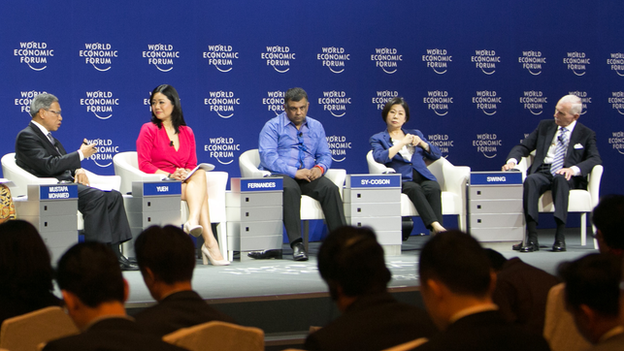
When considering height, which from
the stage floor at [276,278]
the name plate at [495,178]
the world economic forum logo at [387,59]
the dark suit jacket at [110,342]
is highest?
the world economic forum logo at [387,59]

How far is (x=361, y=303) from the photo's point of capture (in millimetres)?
1688

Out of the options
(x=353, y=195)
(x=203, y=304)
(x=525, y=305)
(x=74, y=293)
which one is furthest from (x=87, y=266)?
(x=353, y=195)

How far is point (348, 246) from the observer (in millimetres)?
1767

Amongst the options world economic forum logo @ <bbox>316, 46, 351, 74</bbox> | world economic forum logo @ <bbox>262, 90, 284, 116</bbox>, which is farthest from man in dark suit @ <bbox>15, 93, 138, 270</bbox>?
world economic forum logo @ <bbox>316, 46, 351, 74</bbox>

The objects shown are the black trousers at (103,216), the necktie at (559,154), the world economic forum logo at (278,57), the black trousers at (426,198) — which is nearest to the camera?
the black trousers at (103,216)

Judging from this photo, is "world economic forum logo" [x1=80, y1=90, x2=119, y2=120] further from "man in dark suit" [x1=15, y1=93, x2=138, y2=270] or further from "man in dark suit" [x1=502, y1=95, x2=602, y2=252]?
"man in dark suit" [x1=502, y1=95, x2=602, y2=252]

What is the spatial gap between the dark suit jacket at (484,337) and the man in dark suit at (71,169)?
3.77m

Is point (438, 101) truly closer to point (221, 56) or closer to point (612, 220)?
point (221, 56)

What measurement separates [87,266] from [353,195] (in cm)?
407

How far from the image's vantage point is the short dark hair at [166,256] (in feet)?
6.29

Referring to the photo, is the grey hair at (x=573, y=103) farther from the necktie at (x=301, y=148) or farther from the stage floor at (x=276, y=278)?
the necktie at (x=301, y=148)

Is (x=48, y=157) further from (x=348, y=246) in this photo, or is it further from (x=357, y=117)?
(x=348, y=246)

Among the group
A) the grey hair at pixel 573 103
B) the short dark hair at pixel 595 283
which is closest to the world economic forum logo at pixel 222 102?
the grey hair at pixel 573 103

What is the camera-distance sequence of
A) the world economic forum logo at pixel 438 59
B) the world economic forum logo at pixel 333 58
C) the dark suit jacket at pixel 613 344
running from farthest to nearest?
the world economic forum logo at pixel 438 59, the world economic forum logo at pixel 333 58, the dark suit jacket at pixel 613 344
